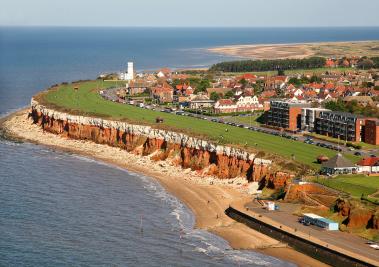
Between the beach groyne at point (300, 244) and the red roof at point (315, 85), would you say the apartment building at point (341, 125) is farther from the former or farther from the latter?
the red roof at point (315, 85)

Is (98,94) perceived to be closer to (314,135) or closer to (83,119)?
(83,119)

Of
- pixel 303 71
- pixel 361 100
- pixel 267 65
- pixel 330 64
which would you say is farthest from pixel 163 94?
pixel 330 64

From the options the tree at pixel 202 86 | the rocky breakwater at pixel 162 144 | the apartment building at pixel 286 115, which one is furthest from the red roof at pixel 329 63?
the rocky breakwater at pixel 162 144

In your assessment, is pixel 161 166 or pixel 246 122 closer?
pixel 161 166

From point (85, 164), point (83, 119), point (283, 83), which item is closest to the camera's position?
point (85, 164)

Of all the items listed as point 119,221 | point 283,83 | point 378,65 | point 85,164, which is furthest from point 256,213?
point 378,65

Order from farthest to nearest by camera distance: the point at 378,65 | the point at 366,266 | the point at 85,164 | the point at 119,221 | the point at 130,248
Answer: the point at 378,65 → the point at 85,164 → the point at 119,221 → the point at 130,248 → the point at 366,266
